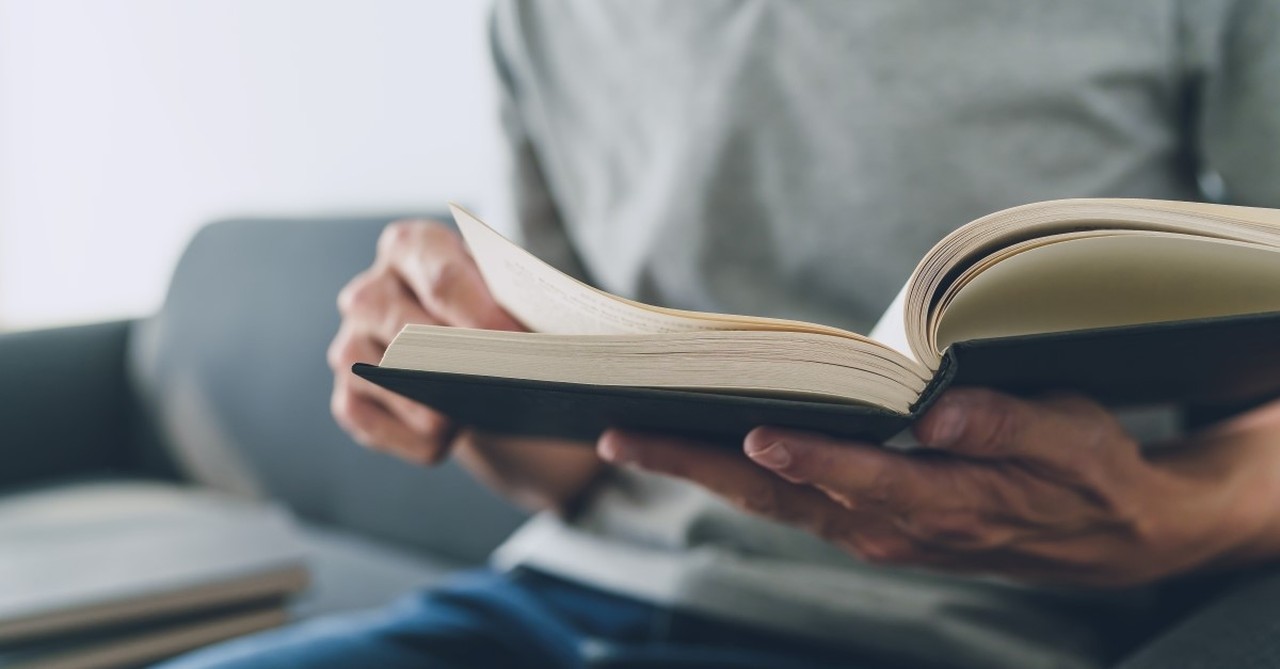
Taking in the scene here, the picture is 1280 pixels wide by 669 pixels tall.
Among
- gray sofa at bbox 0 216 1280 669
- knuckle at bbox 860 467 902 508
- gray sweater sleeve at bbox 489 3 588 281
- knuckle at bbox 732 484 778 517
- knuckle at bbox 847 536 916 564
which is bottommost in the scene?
gray sofa at bbox 0 216 1280 669

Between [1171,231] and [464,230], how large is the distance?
0.27 m

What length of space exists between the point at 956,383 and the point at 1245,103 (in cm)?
37

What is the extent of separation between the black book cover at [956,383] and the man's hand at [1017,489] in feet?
0.06

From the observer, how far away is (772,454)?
0.35 meters

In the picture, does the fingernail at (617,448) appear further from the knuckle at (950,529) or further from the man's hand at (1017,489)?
the knuckle at (950,529)

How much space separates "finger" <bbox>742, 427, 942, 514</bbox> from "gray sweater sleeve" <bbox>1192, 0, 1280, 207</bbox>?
1.12 ft

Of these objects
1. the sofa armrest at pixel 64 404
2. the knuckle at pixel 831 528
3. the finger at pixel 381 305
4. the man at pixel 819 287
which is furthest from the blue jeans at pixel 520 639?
the sofa armrest at pixel 64 404

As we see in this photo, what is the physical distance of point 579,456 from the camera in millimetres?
748

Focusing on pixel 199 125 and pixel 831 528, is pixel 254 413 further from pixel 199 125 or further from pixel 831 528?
pixel 831 528

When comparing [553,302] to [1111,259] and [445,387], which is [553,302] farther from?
[1111,259]

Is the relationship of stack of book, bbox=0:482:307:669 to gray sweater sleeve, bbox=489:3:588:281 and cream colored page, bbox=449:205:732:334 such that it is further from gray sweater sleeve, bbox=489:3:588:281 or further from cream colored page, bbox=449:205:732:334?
cream colored page, bbox=449:205:732:334

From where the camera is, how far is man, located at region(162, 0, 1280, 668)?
480mm

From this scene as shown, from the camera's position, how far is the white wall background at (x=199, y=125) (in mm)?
1505

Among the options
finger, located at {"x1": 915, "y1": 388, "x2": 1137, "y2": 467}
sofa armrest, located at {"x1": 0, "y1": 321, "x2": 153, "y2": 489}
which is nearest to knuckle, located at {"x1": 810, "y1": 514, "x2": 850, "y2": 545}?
finger, located at {"x1": 915, "y1": 388, "x2": 1137, "y2": 467}
